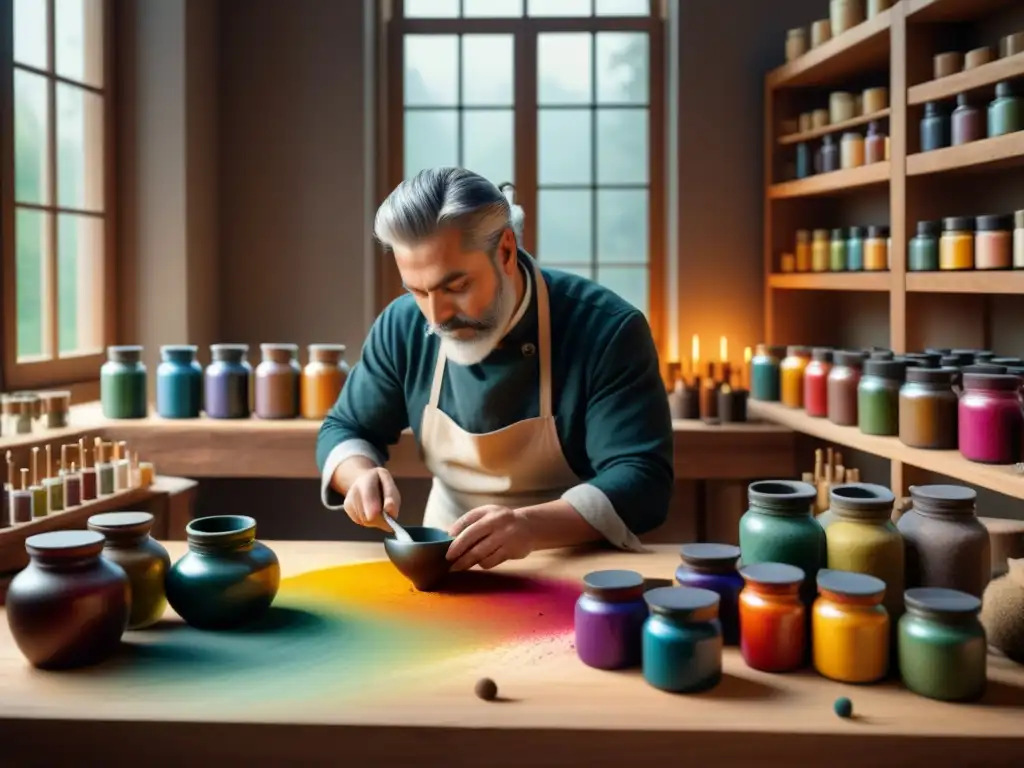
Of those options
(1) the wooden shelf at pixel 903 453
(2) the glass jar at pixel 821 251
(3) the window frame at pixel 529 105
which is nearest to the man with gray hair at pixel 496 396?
(1) the wooden shelf at pixel 903 453

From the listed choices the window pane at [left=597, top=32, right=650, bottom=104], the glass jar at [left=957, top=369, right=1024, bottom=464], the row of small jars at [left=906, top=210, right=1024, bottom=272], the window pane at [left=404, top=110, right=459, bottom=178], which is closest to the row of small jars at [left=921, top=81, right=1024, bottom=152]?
the row of small jars at [left=906, top=210, right=1024, bottom=272]

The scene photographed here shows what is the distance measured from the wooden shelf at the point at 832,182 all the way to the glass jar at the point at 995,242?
2.07ft

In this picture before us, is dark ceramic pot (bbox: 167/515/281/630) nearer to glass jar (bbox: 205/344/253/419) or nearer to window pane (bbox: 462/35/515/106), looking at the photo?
glass jar (bbox: 205/344/253/419)

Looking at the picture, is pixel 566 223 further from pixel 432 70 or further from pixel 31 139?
pixel 31 139

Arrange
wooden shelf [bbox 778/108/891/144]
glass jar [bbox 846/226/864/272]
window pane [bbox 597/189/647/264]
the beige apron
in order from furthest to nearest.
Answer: window pane [bbox 597/189/647/264] → glass jar [bbox 846/226/864/272] → wooden shelf [bbox 778/108/891/144] → the beige apron

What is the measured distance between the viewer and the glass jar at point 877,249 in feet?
12.3

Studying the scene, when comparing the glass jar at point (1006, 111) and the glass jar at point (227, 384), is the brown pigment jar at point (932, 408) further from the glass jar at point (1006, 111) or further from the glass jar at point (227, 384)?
the glass jar at point (227, 384)

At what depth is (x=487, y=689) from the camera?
1364 mm

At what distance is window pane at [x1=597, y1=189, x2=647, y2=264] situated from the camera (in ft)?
16.5

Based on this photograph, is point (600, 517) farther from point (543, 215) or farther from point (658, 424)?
point (543, 215)

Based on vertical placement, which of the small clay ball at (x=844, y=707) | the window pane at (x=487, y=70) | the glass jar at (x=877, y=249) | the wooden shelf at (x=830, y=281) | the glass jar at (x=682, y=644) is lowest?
the small clay ball at (x=844, y=707)

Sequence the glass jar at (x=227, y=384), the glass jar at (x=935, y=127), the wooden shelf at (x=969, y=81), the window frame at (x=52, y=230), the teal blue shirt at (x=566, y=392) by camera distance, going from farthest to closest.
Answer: the glass jar at (x=227, y=384), the window frame at (x=52, y=230), the glass jar at (x=935, y=127), the wooden shelf at (x=969, y=81), the teal blue shirt at (x=566, y=392)

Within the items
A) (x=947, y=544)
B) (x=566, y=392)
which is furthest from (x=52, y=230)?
(x=947, y=544)

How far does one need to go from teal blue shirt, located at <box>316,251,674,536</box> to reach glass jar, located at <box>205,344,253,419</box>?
113cm
